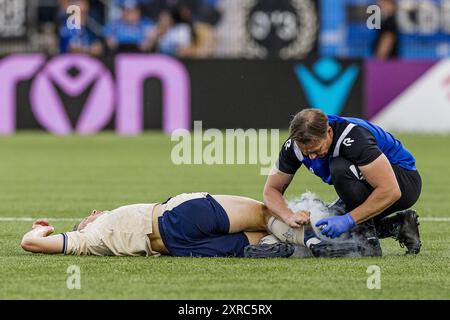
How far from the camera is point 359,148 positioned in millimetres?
8586

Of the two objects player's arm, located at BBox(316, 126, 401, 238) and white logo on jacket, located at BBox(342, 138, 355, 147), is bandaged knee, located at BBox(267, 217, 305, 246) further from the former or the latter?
white logo on jacket, located at BBox(342, 138, 355, 147)

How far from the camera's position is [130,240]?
904 cm

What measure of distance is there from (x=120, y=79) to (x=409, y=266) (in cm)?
1647

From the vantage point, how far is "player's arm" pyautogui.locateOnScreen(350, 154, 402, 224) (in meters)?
8.61

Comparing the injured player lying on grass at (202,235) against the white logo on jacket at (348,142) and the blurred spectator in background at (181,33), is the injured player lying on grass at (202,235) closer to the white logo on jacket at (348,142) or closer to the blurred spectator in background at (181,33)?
the white logo on jacket at (348,142)

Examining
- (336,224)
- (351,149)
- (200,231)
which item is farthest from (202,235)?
(351,149)

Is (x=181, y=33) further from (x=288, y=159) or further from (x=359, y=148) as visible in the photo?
(x=359, y=148)

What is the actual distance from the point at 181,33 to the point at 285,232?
1812cm

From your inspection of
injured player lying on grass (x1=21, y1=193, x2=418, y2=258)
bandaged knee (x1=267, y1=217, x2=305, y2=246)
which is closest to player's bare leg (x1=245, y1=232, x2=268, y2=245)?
injured player lying on grass (x1=21, y1=193, x2=418, y2=258)

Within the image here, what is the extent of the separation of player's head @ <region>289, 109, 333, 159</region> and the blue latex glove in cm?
53

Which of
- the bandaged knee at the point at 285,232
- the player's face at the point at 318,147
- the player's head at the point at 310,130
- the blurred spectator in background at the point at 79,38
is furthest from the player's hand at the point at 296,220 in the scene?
the blurred spectator in background at the point at 79,38

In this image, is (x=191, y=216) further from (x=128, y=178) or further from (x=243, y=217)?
(x=128, y=178)
